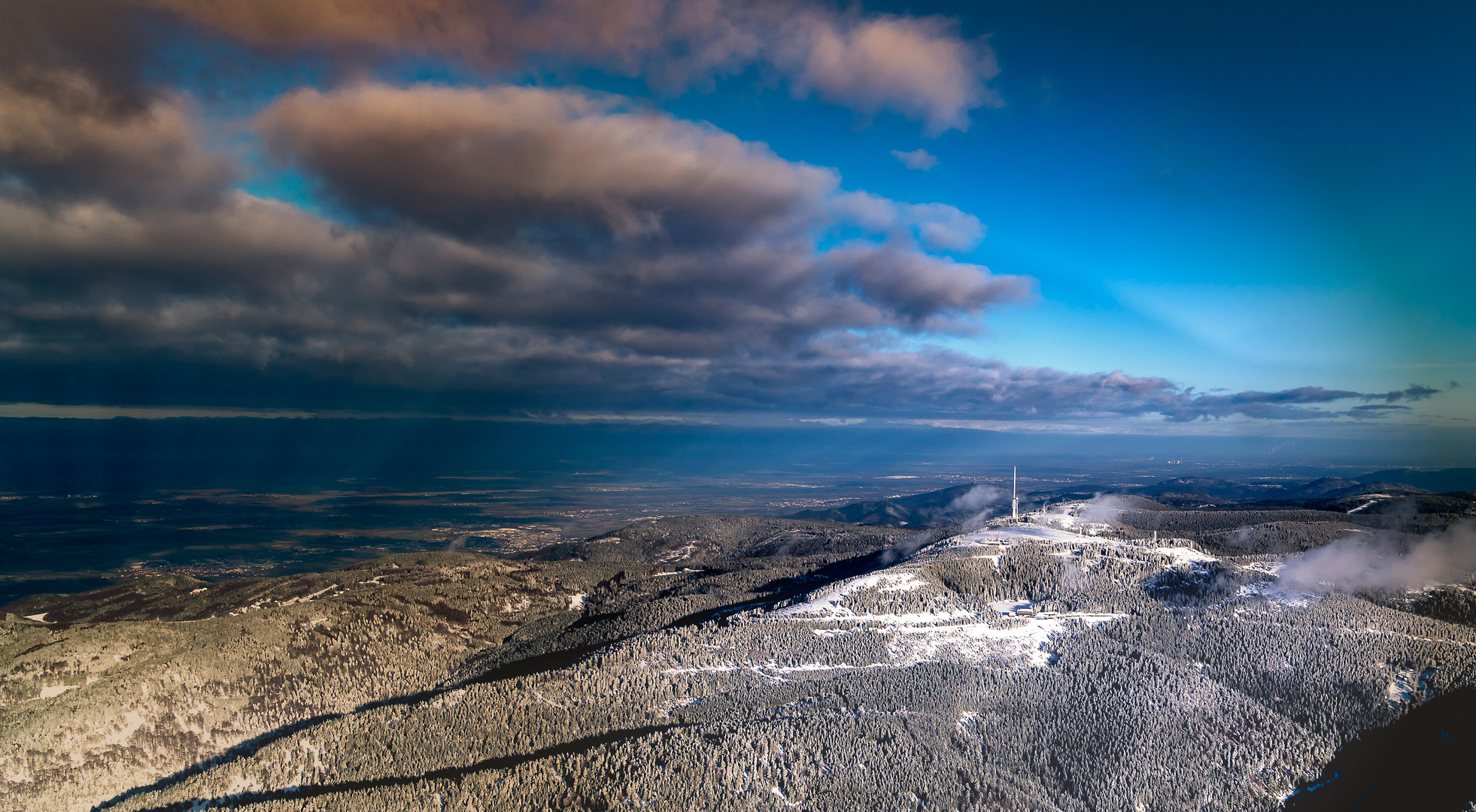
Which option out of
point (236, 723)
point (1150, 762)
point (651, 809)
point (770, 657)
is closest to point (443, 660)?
point (236, 723)

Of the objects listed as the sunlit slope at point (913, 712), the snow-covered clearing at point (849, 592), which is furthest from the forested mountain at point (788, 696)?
the snow-covered clearing at point (849, 592)

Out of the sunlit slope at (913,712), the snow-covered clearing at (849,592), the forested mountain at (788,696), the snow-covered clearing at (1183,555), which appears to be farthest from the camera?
the snow-covered clearing at (1183,555)

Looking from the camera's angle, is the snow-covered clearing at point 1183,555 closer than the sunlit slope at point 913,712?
No

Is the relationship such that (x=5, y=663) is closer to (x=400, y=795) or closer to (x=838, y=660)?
(x=400, y=795)

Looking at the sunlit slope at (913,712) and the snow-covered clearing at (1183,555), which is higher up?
the snow-covered clearing at (1183,555)

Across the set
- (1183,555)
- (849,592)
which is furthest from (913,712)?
(1183,555)

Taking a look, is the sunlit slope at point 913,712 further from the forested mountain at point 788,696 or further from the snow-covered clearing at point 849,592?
the snow-covered clearing at point 849,592

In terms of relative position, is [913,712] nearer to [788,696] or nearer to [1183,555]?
[788,696]

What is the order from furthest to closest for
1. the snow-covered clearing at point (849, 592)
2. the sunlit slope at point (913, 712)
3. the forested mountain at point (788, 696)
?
the snow-covered clearing at point (849, 592) < the forested mountain at point (788, 696) < the sunlit slope at point (913, 712)
